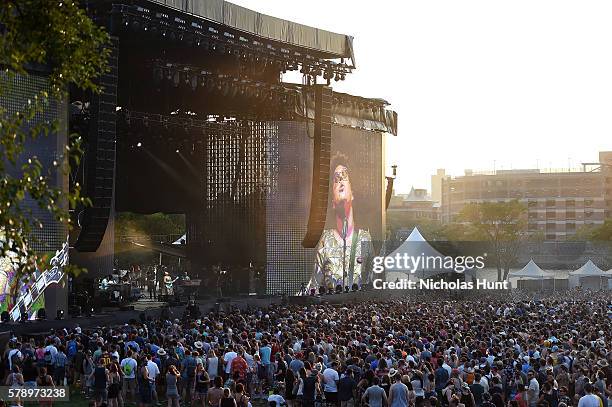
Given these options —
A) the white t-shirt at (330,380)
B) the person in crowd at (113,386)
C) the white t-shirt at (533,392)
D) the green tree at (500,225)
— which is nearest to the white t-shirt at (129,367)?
the person in crowd at (113,386)

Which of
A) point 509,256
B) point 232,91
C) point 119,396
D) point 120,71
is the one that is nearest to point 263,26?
point 232,91

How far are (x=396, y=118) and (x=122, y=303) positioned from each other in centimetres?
1745

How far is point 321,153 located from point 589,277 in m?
21.7

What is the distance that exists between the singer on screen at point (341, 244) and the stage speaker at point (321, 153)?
2.61 m

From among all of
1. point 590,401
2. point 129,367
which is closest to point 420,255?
point 129,367

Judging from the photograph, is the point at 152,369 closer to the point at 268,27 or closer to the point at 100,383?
the point at 100,383

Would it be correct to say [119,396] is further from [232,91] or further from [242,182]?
[242,182]

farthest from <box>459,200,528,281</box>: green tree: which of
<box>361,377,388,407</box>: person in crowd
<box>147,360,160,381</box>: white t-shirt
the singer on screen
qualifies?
<box>361,377,388,407</box>: person in crowd

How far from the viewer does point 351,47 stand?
A: 123ft

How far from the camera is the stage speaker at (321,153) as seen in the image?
35.6 meters

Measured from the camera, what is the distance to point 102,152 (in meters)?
26.6

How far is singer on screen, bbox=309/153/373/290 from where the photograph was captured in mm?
38969

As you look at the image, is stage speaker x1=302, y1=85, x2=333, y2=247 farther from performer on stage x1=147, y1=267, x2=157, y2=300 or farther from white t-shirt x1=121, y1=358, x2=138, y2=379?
white t-shirt x1=121, y1=358, x2=138, y2=379

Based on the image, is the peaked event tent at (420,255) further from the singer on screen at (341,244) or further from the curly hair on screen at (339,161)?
the curly hair on screen at (339,161)
